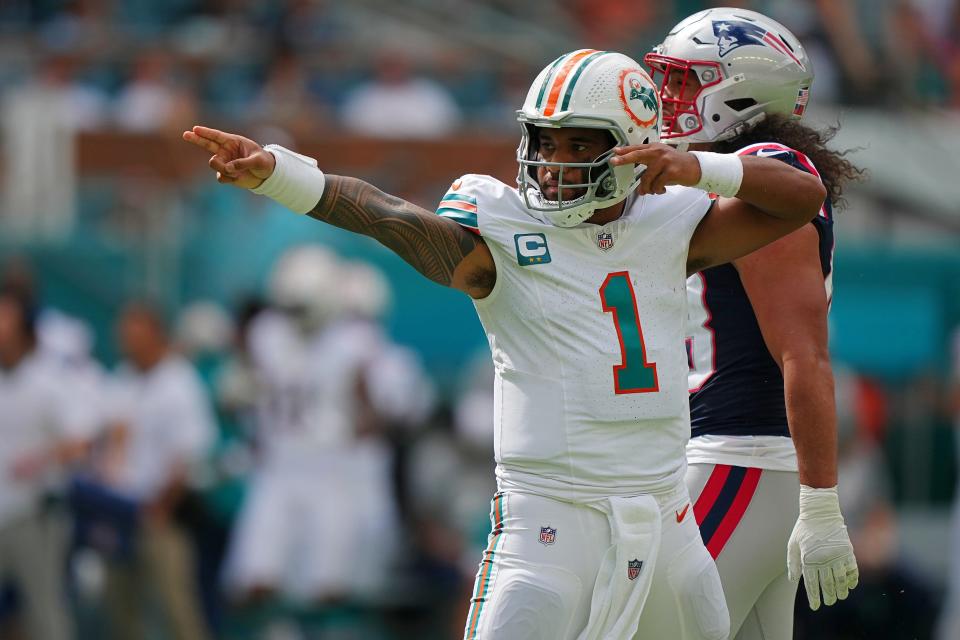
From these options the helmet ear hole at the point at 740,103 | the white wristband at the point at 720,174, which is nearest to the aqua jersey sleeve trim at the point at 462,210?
the white wristband at the point at 720,174

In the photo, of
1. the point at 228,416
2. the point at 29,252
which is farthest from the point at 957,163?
the point at 29,252

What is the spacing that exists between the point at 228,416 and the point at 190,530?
75 centimetres

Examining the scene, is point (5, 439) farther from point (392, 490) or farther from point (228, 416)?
point (392, 490)

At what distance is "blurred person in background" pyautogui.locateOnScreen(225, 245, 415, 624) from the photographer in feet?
30.5

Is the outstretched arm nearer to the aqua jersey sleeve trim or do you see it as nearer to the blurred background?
the aqua jersey sleeve trim

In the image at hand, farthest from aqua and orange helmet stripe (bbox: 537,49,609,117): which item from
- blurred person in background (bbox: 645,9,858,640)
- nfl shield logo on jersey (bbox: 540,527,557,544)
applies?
nfl shield logo on jersey (bbox: 540,527,557,544)

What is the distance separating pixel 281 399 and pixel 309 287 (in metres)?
0.71

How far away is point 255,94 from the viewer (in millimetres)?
12422

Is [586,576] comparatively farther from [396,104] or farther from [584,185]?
[396,104]

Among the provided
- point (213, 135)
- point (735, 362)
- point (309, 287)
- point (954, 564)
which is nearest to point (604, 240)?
point (735, 362)

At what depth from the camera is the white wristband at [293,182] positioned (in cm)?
372

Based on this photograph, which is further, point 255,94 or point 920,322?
point 255,94

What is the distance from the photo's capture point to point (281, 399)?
9336 millimetres

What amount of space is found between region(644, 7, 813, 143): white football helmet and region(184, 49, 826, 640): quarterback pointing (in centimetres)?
58
